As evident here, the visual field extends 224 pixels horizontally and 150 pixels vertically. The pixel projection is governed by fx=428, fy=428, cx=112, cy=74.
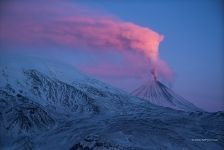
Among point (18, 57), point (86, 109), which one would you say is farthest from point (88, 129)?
point (18, 57)

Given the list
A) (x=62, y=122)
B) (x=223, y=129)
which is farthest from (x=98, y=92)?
(x=223, y=129)

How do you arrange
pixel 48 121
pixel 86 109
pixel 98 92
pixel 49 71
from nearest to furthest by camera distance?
pixel 48 121 < pixel 86 109 < pixel 98 92 < pixel 49 71

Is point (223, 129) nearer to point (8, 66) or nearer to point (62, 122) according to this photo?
point (62, 122)

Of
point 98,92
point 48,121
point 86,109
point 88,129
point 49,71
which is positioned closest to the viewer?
point 88,129

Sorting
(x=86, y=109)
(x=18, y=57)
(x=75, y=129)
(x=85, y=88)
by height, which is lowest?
(x=75, y=129)

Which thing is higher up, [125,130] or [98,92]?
[98,92]

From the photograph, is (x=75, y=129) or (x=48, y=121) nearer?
(x=75, y=129)
